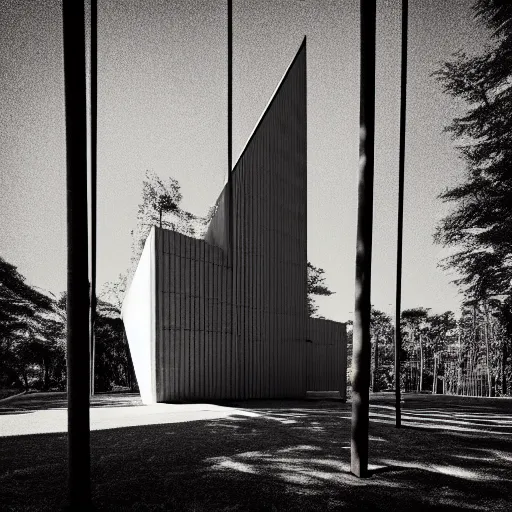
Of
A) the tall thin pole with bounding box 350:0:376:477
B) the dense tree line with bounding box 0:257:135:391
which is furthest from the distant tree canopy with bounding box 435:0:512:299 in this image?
the dense tree line with bounding box 0:257:135:391

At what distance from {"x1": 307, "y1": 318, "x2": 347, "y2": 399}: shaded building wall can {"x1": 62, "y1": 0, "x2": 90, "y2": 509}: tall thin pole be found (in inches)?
583

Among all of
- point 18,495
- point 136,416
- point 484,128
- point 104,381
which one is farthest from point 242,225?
point 104,381

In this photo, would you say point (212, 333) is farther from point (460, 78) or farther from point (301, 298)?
point (460, 78)

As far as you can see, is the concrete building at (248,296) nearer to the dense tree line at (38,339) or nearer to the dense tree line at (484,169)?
the dense tree line at (484,169)

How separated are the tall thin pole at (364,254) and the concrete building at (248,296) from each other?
840 centimetres

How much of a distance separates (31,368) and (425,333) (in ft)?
112

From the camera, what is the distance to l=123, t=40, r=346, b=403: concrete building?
1191 centimetres

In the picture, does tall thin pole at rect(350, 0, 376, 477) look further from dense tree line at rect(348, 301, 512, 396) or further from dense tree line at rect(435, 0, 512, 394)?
dense tree line at rect(348, 301, 512, 396)

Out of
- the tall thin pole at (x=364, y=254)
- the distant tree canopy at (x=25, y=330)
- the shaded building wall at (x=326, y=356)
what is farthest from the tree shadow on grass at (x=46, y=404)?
the distant tree canopy at (x=25, y=330)

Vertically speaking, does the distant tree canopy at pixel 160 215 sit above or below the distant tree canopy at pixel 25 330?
above

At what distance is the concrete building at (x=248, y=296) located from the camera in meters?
11.9

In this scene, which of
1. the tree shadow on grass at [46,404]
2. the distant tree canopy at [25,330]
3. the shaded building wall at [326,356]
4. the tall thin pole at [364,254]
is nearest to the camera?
the tall thin pole at [364,254]

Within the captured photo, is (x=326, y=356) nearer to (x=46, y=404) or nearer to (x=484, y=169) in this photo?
(x=484, y=169)

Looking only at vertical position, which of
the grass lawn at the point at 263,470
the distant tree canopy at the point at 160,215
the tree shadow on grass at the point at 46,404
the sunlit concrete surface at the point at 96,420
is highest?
the distant tree canopy at the point at 160,215
